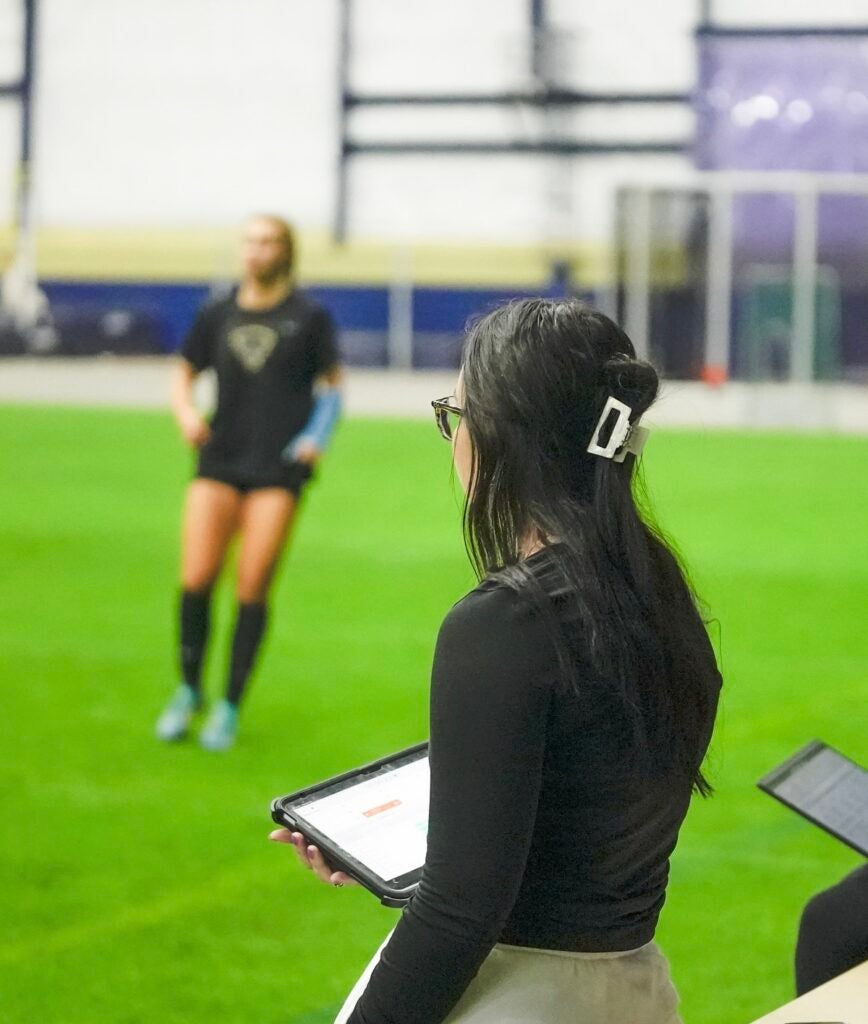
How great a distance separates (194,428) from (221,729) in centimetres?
105

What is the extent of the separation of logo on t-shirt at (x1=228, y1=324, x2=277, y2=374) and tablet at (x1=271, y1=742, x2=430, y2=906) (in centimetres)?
348

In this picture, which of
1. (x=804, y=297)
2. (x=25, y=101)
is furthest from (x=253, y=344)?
(x=25, y=101)

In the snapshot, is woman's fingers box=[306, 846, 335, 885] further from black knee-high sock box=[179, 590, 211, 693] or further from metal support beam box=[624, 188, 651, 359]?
metal support beam box=[624, 188, 651, 359]

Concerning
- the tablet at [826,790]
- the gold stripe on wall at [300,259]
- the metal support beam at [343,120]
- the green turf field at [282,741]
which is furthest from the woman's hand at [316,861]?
the metal support beam at [343,120]

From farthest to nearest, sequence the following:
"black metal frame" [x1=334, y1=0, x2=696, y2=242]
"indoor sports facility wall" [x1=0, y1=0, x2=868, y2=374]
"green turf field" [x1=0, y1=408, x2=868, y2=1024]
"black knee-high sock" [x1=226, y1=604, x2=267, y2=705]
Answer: "indoor sports facility wall" [x1=0, y1=0, x2=868, y2=374], "black metal frame" [x1=334, y1=0, x2=696, y2=242], "black knee-high sock" [x1=226, y1=604, x2=267, y2=705], "green turf field" [x1=0, y1=408, x2=868, y2=1024]

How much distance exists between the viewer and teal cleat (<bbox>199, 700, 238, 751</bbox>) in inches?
212

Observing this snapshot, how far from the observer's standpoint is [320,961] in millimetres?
3719

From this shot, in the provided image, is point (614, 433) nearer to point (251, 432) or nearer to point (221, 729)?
point (251, 432)

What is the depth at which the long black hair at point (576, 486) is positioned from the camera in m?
1.62

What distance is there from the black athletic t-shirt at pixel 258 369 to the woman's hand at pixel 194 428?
0.10 ft

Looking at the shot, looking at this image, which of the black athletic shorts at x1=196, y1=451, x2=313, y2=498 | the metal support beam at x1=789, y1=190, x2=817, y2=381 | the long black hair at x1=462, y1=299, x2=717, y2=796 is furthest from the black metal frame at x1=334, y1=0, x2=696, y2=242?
the long black hair at x1=462, y1=299, x2=717, y2=796

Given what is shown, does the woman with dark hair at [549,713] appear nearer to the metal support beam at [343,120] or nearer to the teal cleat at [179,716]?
the teal cleat at [179,716]

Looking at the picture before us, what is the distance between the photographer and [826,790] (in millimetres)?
2219

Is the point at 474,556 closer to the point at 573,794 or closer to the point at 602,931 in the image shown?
the point at 573,794
